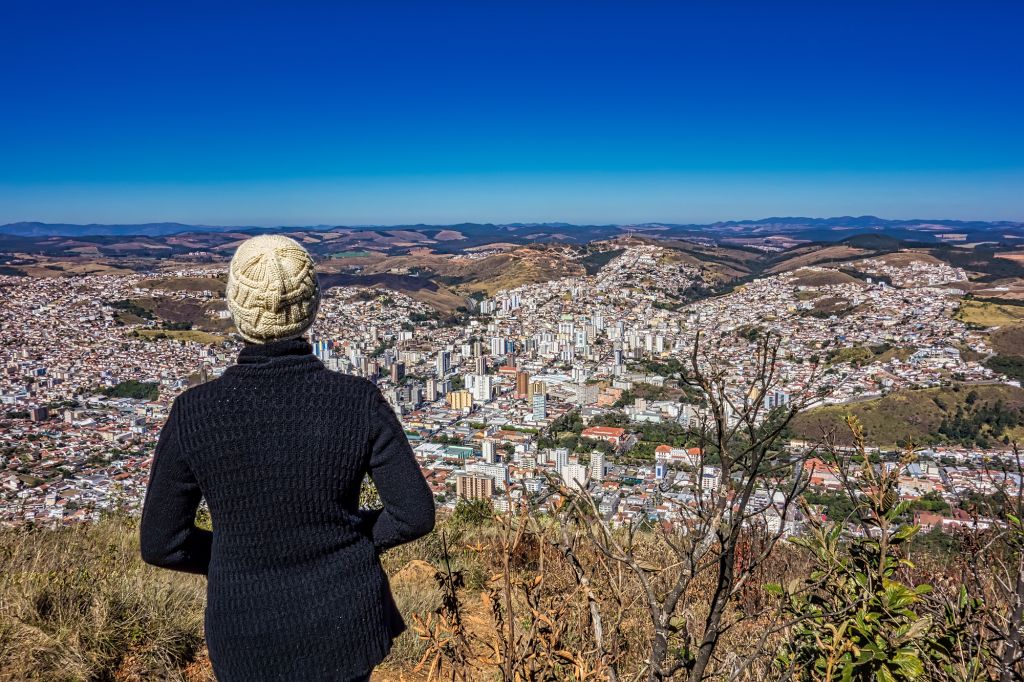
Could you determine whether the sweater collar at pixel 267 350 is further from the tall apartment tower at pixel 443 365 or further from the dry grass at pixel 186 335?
the dry grass at pixel 186 335

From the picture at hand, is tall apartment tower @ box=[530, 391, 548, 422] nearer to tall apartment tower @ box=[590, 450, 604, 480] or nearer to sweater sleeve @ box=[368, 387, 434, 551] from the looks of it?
tall apartment tower @ box=[590, 450, 604, 480]

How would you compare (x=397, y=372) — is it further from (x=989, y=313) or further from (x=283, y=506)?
(x=989, y=313)

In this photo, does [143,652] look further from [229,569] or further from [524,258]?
[524,258]

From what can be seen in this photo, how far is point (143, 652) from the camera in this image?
91.7 inches

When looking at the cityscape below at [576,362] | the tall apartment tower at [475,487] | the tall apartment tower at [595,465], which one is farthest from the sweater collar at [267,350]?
the tall apartment tower at [475,487]

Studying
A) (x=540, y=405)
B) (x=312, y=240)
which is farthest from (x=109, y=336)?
(x=312, y=240)

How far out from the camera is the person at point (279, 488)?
1014 millimetres

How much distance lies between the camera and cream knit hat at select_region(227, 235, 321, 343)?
102 centimetres

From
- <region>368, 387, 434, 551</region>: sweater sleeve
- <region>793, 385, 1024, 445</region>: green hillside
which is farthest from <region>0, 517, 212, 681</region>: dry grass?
<region>793, 385, 1024, 445</region>: green hillside

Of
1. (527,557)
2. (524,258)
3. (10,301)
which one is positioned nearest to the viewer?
(527,557)

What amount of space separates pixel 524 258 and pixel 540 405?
145 feet

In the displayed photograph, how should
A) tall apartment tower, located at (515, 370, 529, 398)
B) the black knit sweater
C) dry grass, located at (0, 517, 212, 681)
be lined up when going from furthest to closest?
tall apartment tower, located at (515, 370, 529, 398)
dry grass, located at (0, 517, 212, 681)
the black knit sweater

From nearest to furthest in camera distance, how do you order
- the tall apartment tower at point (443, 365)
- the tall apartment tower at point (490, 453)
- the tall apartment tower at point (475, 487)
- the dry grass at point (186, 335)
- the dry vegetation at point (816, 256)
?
the tall apartment tower at point (475, 487), the tall apartment tower at point (490, 453), the tall apartment tower at point (443, 365), the dry grass at point (186, 335), the dry vegetation at point (816, 256)

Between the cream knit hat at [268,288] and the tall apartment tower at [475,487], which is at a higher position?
the cream knit hat at [268,288]
